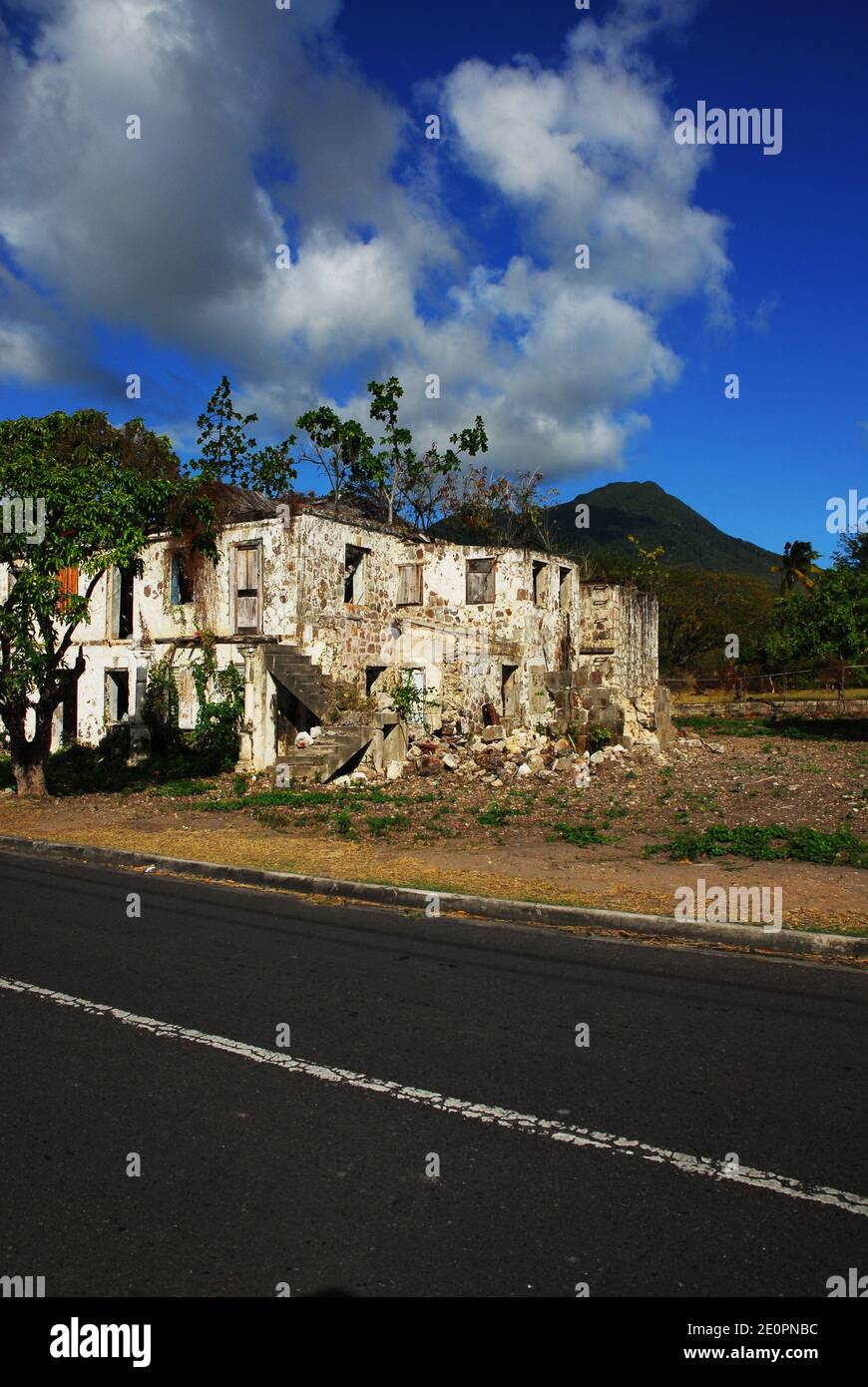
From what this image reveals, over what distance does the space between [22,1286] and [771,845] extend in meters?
10.3

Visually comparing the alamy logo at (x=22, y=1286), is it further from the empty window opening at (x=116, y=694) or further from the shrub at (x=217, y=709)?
the empty window opening at (x=116, y=694)

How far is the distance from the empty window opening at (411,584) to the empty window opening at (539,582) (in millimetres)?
3827

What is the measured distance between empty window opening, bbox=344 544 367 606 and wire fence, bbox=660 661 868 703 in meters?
18.4

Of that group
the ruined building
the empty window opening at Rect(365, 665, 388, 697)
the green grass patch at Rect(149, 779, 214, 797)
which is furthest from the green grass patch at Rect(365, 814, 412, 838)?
the empty window opening at Rect(365, 665, 388, 697)

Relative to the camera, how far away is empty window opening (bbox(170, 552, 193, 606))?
80.8ft

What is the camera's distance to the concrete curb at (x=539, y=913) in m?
7.75

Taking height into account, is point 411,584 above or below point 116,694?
above

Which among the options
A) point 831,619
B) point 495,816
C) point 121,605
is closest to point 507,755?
point 495,816

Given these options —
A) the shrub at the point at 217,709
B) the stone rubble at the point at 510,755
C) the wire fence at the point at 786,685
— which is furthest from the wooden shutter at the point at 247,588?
the wire fence at the point at 786,685

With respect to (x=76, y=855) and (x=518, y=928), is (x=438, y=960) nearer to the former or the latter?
(x=518, y=928)

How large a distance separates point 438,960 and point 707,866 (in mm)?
4614

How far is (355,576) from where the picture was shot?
25.3 metres
